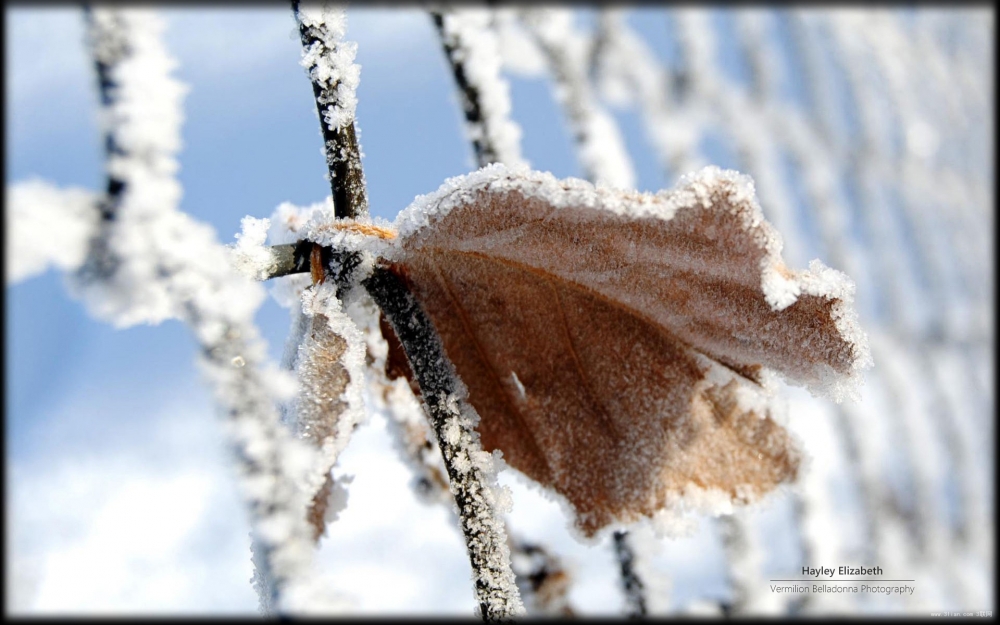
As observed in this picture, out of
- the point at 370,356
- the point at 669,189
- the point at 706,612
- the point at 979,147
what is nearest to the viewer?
the point at 669,189

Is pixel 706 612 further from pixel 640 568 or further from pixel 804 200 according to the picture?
pixel 804 200

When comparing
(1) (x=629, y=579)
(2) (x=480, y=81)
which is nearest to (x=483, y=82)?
(2) (x=480, y=81)

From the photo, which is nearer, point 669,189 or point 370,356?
point 669,189

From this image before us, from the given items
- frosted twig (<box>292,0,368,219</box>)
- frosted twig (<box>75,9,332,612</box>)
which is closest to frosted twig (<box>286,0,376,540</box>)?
frosted twig (<box>292,0,368,219</box>)

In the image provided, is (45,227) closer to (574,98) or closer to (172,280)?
(172,280)

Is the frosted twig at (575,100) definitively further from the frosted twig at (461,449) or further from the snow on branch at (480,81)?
the frosted twig at (461,449)

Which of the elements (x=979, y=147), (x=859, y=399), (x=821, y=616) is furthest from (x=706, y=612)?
(x=979, y=147)
